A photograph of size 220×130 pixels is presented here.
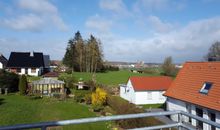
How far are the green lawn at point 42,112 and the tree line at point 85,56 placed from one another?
35.5m

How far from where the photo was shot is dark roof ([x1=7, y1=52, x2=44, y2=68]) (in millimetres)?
51500

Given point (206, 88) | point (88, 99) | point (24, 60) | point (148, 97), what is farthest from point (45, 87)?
point (24, 60)

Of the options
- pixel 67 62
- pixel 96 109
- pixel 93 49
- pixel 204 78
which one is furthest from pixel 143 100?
pixel 67 62

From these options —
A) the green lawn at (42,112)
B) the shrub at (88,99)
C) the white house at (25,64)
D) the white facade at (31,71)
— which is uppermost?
the white house at (25,64)

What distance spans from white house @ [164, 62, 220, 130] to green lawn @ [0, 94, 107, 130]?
6843mm

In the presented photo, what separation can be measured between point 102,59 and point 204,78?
155 feet

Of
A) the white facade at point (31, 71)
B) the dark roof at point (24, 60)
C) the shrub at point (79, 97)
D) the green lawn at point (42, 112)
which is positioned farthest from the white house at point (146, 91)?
the dark roof at point (24, 60)

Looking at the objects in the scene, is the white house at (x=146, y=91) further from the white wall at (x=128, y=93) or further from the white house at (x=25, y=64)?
the white house at (x=25, y=64)

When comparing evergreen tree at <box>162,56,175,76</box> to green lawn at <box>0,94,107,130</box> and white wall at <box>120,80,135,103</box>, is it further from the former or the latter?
green lawn at <box>0,94,107,130</box>

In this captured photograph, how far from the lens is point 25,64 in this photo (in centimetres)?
5181

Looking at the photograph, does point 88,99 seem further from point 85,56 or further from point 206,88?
point 85,56

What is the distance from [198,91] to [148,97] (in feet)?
41.0

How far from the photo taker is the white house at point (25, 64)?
168 ft

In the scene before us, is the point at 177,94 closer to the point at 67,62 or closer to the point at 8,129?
the point at 8,129
